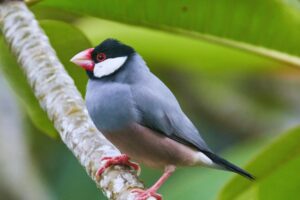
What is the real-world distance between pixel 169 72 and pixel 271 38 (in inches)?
72.2

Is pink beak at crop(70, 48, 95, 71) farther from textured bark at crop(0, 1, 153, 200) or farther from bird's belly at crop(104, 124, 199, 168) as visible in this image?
bird's belly at crop(104, 124, 199, 168)

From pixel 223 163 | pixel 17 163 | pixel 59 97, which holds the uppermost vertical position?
pixel 59 97

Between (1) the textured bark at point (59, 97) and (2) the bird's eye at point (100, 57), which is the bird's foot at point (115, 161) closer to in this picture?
(1) the textured bark at point (59, 97)

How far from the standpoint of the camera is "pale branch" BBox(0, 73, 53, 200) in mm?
3383

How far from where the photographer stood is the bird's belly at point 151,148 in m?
2.31

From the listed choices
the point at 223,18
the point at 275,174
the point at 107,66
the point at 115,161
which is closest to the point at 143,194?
the point at 115,161

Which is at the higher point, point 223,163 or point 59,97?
point 59,97

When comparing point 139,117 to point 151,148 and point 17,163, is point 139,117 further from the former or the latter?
point 17,163

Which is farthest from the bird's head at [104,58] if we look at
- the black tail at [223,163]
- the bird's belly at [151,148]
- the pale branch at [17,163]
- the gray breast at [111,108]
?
the pale branch at [17,163]

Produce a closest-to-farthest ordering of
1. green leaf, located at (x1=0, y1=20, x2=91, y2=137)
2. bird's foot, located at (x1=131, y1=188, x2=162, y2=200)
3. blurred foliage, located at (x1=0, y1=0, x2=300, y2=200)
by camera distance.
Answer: bird's foot, located at (x1=131, y1=188, x2=162, y2=200), blurred foliage, located at (x1=0, y1=0, x2=300, y2=200), green leaf, located at (x1=0, y1=20, x2=91, y2=137)

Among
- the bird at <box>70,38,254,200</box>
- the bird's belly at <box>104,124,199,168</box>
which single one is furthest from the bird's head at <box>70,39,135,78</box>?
the bird's belly at <box>104,124,199,168</box>

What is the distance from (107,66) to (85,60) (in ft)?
0.27

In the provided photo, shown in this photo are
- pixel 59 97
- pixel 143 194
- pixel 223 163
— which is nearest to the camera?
pixel 143 194

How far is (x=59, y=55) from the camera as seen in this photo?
8.87ft
